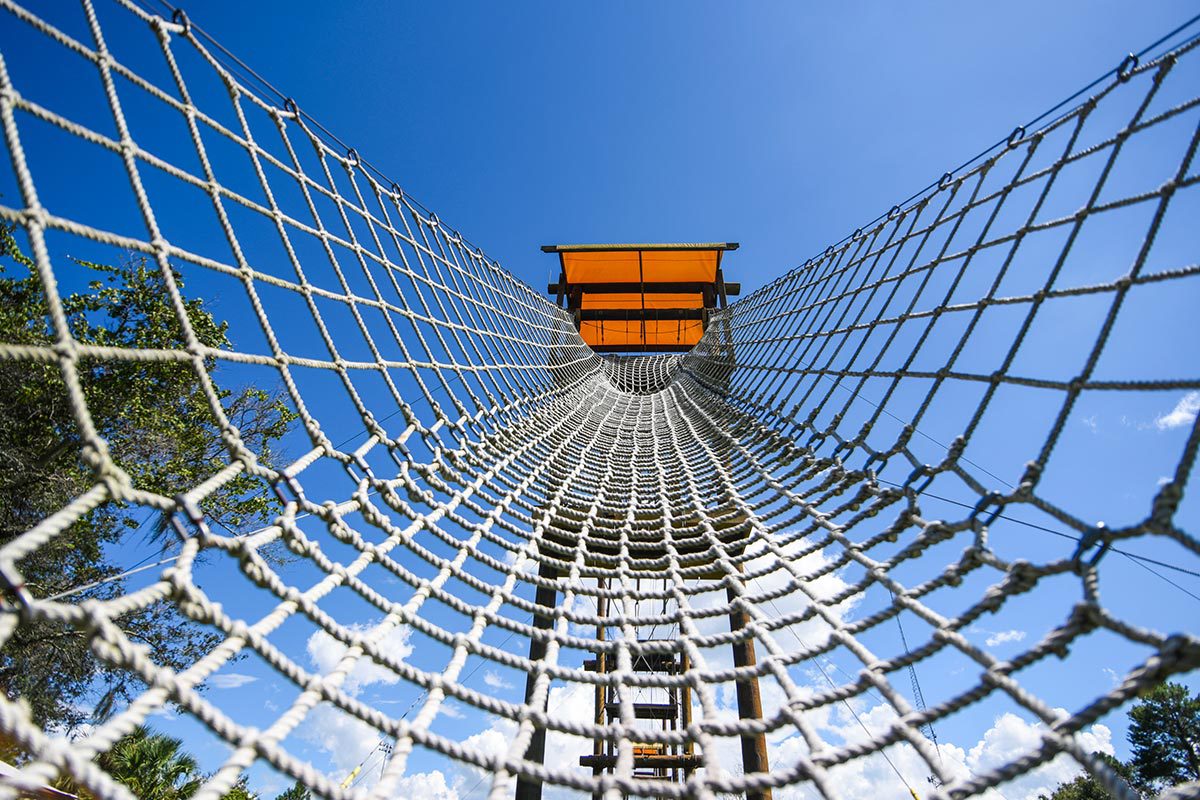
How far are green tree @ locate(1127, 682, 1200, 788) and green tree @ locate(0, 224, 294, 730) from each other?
21.8 m

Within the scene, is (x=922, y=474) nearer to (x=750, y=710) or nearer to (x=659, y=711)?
(x=750, y=710)

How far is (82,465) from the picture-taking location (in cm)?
560

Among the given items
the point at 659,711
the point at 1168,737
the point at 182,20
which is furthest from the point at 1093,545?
the point at 1168,737

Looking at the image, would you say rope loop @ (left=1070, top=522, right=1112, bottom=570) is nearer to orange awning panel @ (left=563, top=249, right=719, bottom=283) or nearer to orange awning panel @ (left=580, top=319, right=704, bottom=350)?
orange awning panel @ (left=563, top=249, right=719, bottom=283)

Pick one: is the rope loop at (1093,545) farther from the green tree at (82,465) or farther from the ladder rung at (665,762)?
the green tree at (82,465)

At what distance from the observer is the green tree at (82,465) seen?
5.17 meters

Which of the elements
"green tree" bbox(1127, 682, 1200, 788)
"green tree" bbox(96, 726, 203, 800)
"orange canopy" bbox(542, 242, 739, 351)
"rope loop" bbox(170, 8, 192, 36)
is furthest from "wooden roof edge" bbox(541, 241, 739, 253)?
"green tree" bbox(1127, 682, 1200, 788)

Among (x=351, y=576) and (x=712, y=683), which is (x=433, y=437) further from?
(x=712, y=683)

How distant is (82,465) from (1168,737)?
77.4 feet

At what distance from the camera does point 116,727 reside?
1.85ft

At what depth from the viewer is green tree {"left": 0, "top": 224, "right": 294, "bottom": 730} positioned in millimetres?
5172

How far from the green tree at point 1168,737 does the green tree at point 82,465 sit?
21.8 meters

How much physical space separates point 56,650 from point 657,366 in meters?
6.29

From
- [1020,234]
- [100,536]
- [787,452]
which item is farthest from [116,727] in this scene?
[100,536]
